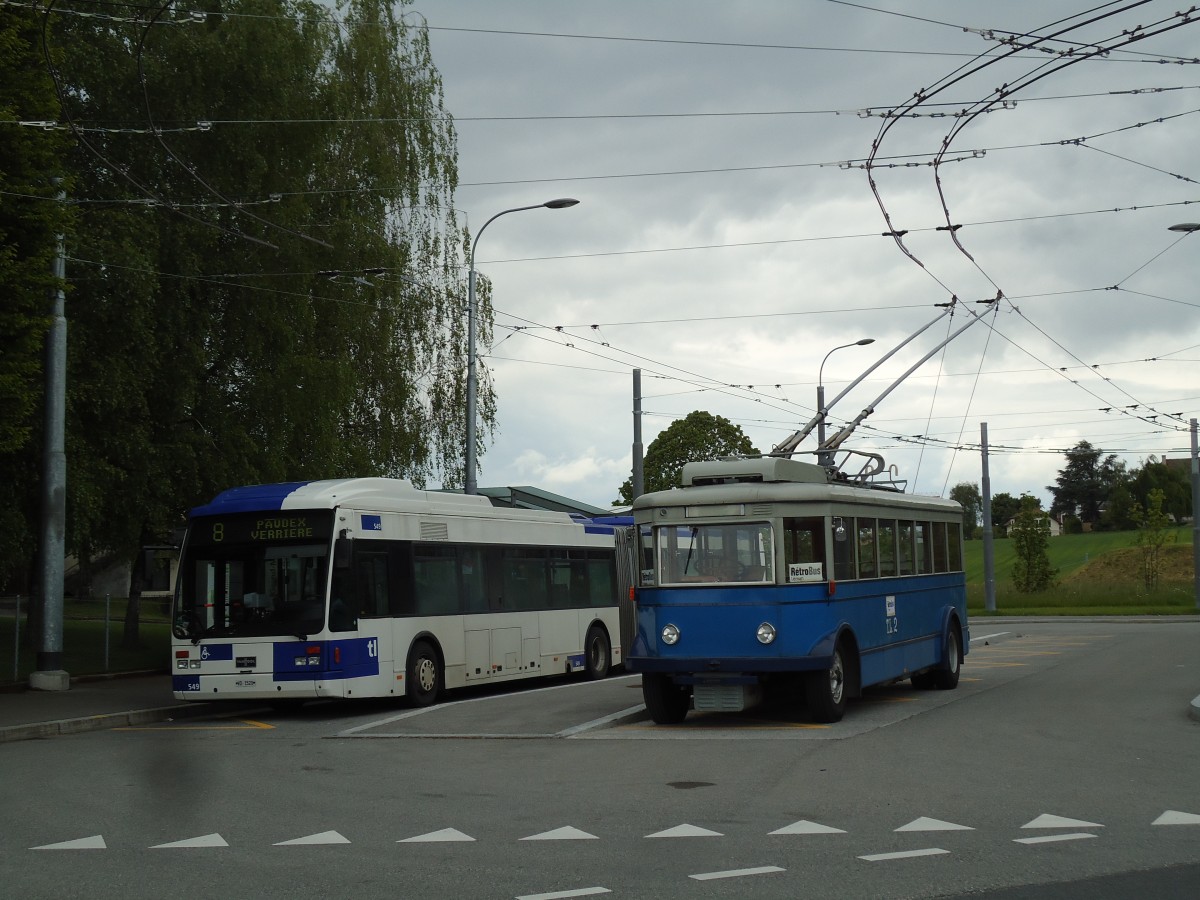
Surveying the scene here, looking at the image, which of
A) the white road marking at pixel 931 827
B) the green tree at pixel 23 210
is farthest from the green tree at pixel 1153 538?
the white road marking at pixel 931 827

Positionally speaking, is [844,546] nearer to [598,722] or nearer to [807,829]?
[598,722]

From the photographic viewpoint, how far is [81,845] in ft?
29.2

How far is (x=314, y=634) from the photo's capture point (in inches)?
699

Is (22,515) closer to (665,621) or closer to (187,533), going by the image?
(187,533)

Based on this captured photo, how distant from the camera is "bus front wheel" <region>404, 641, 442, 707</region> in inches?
756

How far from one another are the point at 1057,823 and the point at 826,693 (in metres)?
6.17

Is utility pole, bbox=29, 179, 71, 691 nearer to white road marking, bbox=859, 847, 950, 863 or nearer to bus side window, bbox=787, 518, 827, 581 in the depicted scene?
bus side window, bbox=787, 518, 827, 581

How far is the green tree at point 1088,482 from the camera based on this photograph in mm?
145875

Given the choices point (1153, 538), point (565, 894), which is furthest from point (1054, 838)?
point (1153, 538)

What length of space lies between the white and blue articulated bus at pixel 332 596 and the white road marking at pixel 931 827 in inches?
397

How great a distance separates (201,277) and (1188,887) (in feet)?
72.3

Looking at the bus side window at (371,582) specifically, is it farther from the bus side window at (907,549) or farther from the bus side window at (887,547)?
the bus side window at (907,549)

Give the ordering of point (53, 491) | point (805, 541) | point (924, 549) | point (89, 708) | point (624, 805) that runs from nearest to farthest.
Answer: point (624, 805) < point (805, 541) < point (89, 708) < point (924, 549) < point (53, 491)

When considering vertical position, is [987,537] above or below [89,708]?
above
